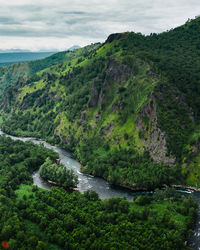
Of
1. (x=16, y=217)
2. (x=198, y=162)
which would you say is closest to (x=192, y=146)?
(x=198, y=162)

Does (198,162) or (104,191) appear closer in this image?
(104,191)

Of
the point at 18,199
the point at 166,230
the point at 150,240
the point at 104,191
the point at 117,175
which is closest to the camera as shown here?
the point at 150,240

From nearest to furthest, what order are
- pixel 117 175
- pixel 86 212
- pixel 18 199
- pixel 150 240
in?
pixel 150 240, pixel 86 212, pixel 18 199, pixel 117 175

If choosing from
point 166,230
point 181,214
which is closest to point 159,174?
point 181,214

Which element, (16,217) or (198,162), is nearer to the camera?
(16,217)

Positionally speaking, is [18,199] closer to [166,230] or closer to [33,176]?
[33,176]

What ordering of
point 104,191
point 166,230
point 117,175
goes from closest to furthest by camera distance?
point 166,230 → point 104,191 → point 117,175

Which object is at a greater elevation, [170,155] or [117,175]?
[170,155]

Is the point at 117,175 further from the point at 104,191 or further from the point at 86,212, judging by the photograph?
the point at 86,212

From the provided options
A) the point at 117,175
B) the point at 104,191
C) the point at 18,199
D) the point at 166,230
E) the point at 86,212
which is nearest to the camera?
the point at 166,230

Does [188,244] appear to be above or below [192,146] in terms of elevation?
below
